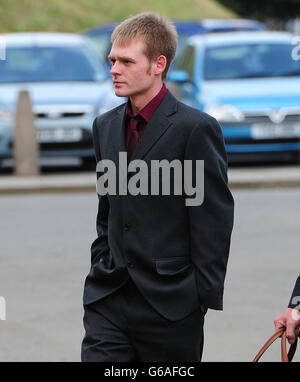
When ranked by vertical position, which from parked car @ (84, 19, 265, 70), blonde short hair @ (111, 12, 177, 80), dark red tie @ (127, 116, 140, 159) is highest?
parked car @ (84, 19, 265, 70)

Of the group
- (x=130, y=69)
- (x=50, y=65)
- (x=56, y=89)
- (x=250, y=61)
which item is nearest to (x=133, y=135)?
(x=130, y=69)

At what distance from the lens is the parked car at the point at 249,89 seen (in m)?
14.1

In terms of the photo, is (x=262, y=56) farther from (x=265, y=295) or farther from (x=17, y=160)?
(x=265, y=295)

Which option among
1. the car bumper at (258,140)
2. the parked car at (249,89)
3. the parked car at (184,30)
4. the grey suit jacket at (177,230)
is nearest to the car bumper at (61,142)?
the parked car at (249,89)

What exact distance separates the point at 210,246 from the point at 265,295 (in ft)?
13.5

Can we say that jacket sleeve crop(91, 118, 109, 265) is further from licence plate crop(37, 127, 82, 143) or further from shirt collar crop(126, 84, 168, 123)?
licence plate crop(37, 127, 82, 143)

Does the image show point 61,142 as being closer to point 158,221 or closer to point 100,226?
point 100,226

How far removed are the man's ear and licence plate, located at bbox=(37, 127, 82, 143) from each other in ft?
33.6

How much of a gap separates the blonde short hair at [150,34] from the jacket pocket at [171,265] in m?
0.70

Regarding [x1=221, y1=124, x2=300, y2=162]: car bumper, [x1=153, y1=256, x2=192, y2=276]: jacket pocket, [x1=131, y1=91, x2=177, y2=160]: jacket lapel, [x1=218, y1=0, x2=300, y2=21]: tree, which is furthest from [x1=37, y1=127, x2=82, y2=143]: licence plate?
[x1=218, y1=0, x2=300, y2=21]: tree

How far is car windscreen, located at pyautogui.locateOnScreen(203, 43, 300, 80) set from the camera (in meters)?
15.0

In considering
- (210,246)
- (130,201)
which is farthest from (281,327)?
(130,201)

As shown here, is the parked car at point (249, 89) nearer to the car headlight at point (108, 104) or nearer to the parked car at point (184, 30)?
the car headlight at point (108, 104)

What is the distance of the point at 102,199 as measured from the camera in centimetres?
411
